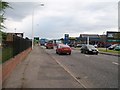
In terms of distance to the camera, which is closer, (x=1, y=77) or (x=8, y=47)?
(x=1, y=77)

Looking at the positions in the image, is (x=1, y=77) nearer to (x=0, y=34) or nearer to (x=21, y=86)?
(x=21, y=86)

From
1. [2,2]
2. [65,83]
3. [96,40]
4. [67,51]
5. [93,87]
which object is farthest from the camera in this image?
[96,40]

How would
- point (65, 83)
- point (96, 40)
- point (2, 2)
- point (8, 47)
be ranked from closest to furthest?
point (65, 83), point (2, 2), point (8, 47), point (96, 40)

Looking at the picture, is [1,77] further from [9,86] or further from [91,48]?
[91,48]

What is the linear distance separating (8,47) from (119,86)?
713 cm

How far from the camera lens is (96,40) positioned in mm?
146500

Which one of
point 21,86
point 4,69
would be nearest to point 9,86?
point 21,86

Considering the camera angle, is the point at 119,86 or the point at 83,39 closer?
the point at 119,86

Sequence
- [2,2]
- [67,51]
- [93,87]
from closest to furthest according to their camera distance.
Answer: [93,87] → [2,2] → [67,51]

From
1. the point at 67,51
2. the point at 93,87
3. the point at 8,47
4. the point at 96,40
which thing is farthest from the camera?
the point at 96,40

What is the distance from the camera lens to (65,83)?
1271cm

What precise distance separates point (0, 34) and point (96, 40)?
134m

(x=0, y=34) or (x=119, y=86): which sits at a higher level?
(x=0, y=34)

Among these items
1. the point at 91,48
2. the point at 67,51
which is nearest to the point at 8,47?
the point at 67,51
